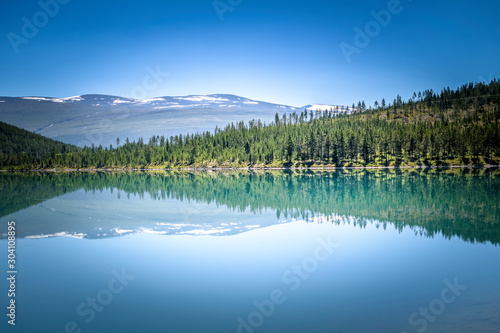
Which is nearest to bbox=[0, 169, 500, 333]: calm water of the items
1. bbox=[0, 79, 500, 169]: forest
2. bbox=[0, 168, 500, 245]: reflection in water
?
bbox=[0, 168, 500, 245]: reflection in water


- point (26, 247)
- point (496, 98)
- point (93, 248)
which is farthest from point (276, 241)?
point (496, 98)

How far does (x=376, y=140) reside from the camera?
13650 cm

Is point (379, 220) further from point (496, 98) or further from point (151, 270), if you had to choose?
point (496, 98)

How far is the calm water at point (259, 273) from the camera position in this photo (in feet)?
36.7

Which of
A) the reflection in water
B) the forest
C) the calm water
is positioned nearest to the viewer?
the calm water

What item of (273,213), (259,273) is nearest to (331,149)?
(273,213)

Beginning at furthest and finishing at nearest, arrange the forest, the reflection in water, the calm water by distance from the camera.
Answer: the forest
the reflection in water
the calm water

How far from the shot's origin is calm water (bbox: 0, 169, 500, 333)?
1119 centimetres

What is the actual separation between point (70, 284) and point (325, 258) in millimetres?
10756

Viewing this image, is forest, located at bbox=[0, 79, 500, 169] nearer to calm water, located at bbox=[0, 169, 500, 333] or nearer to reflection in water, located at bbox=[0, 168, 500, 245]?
reflection in water, located at bbox=[0, 168, 500, 245]

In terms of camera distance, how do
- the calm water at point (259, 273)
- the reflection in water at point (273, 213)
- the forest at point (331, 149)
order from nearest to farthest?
the calm water at point (259, 273)
the reflection in water at point (273, 213)
the forest at point (331, 149)

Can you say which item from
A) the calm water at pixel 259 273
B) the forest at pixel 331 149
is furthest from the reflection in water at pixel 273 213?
the forest at pixel 331 149

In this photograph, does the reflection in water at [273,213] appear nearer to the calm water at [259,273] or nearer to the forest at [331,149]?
Answer: the calm water at [259,273]

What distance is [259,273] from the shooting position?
1537 cm
